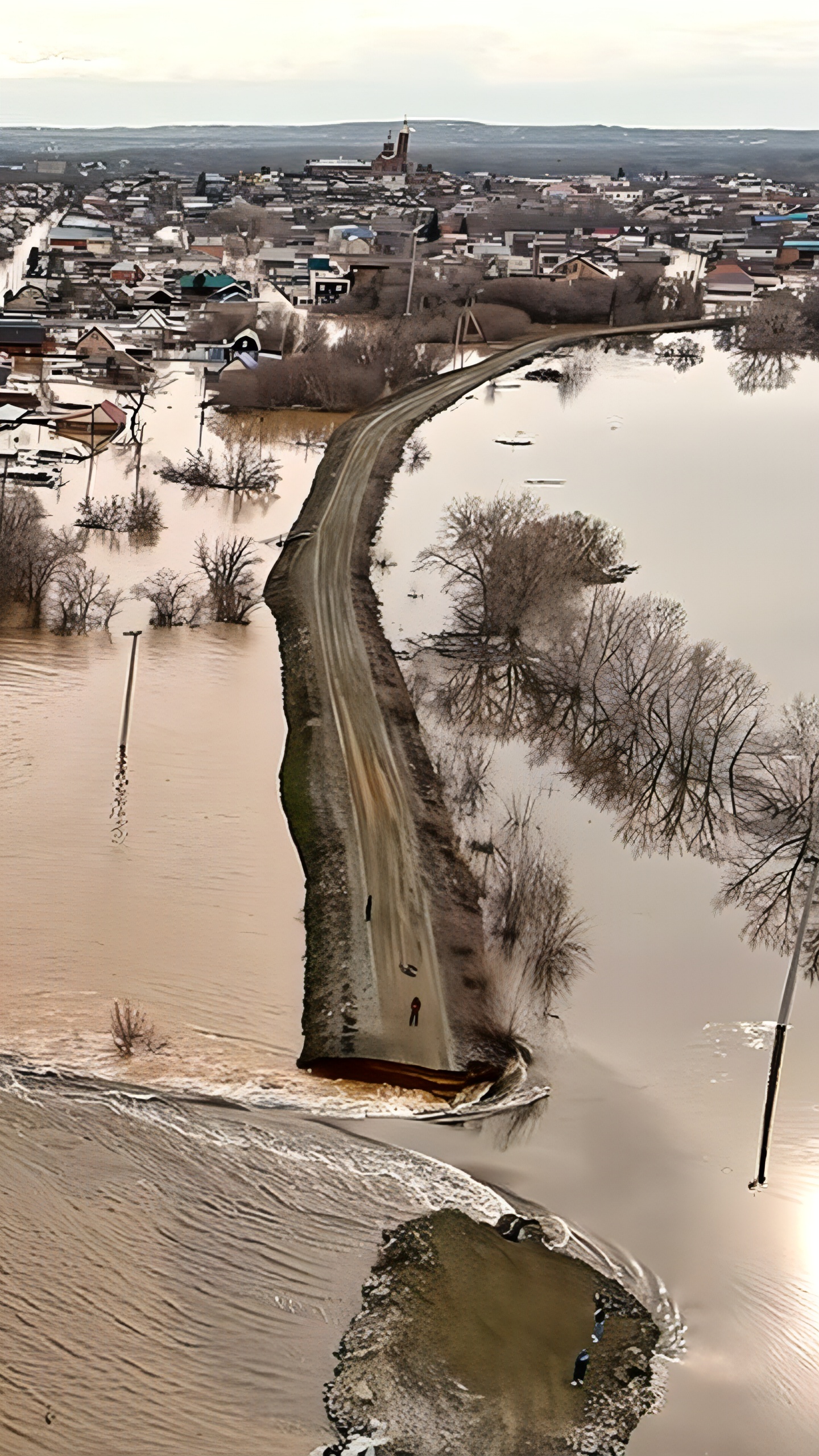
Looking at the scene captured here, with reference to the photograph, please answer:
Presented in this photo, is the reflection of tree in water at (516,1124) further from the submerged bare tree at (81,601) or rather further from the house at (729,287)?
the house at (729,287)

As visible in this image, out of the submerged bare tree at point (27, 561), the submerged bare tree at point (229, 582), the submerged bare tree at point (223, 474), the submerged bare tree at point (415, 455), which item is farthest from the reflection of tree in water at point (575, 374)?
the submerged bare tree at point (27, 561)

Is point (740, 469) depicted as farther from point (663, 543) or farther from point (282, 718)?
point (282, 718)

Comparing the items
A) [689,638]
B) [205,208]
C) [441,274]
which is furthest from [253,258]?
[689,638]

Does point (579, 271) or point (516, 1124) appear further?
point (579, 271)

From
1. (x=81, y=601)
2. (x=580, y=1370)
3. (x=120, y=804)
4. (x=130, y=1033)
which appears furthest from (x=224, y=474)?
(x=580, y=1370)

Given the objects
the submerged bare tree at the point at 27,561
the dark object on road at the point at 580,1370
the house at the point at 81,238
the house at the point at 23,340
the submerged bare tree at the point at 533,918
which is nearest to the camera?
the dark object on road at the point at 580,1370

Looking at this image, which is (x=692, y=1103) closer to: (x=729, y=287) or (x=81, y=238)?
(x=729, y=287)
